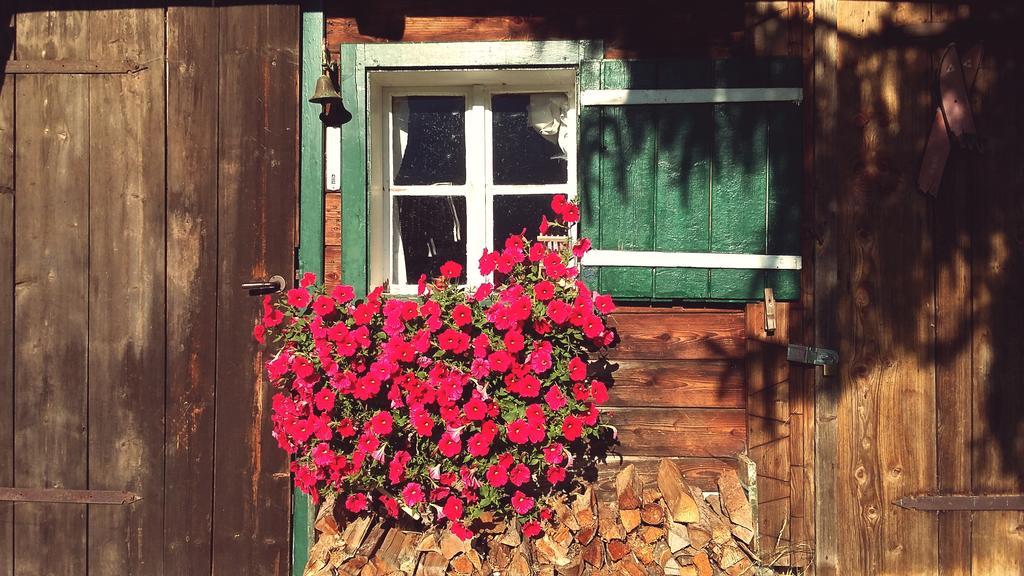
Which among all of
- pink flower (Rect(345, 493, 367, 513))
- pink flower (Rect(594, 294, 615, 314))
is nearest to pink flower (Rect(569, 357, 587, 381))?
pink flower (Rect(594, 294, 615, 314))

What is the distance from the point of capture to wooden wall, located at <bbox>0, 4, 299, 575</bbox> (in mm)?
2803

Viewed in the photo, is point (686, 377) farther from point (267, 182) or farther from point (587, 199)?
point (267, 182)

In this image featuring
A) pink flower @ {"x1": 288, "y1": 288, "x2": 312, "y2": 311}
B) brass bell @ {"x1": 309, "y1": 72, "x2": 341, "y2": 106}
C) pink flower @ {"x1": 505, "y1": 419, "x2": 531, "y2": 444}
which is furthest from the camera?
brass bell @ {"x1": 309, "y1": 72, "x2": 341, "y2": 106}

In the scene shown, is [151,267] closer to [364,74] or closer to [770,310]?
[364,74]

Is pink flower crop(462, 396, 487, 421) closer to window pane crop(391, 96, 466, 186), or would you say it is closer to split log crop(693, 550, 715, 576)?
split log crop(693, 550, 715, 576)

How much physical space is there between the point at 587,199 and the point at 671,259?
1.37ft

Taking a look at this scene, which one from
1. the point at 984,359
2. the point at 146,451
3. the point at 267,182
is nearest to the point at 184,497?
the point at 146,451

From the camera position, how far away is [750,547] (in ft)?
7.66

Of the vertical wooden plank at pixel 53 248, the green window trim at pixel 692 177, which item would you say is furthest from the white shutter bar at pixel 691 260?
the vertical wooden plank at pixel 53 248

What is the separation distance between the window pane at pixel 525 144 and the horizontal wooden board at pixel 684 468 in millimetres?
1257

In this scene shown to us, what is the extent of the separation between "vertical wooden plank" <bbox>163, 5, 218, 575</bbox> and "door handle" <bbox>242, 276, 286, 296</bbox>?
0.17 metres

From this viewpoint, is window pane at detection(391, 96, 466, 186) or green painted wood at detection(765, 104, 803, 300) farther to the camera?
window pane at detection(391, 96, 466, 186)

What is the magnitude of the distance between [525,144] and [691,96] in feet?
2.44

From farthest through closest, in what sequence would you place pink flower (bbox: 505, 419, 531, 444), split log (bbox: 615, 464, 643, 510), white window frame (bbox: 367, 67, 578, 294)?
white window frame (bbox: 367, 67, 578, 294)
split log (bbox: 615, 464, 643, 510)
pink flower (bbox: 505, 419, 531, 444)
